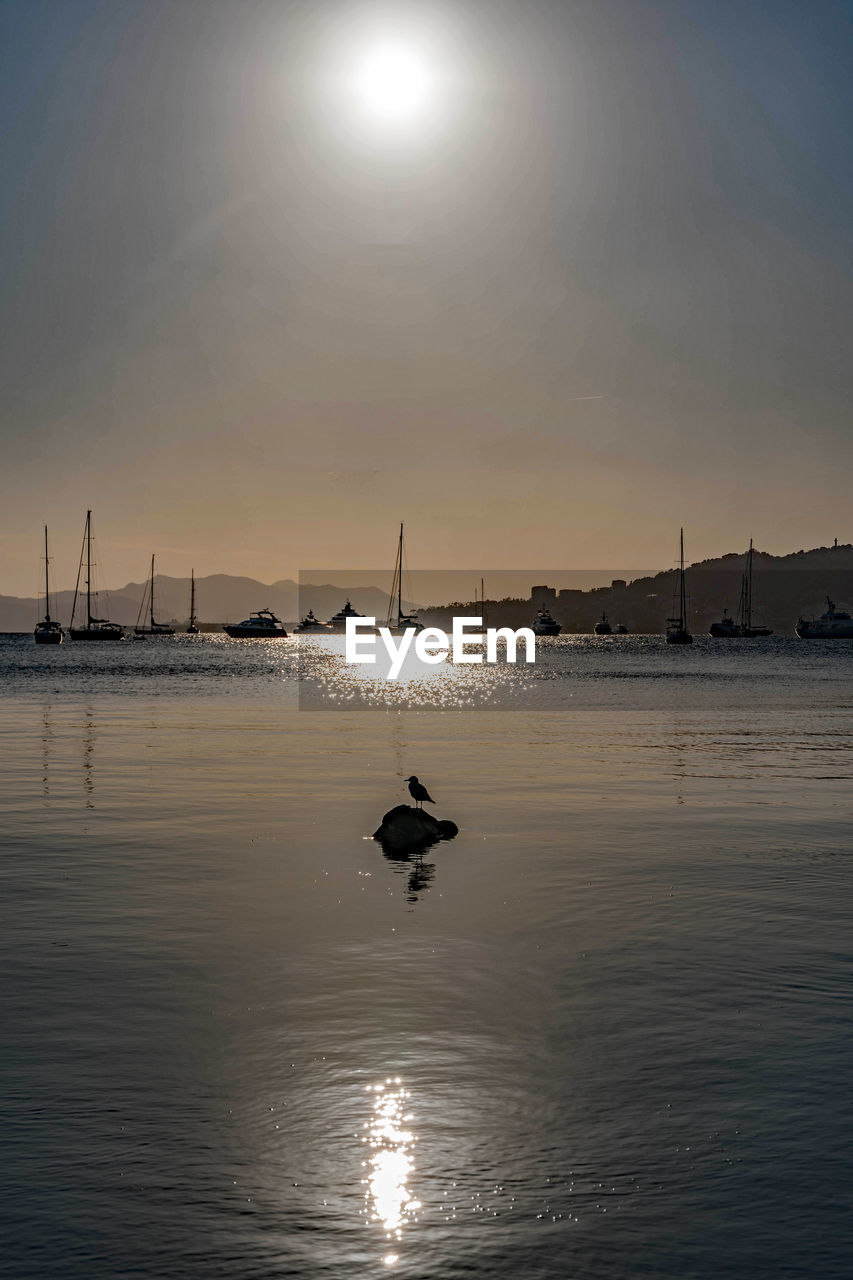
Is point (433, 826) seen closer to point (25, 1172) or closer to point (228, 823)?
point (228, 823)

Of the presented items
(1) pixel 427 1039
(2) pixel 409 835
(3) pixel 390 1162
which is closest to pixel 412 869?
(2) pixel 409 835

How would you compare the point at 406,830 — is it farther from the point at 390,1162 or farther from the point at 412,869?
the point at 390,1162

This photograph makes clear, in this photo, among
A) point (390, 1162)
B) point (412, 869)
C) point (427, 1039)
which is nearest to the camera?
point (390, 1162)

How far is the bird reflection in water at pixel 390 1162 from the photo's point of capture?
7871mm

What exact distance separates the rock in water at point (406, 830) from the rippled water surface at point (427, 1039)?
1.56ft

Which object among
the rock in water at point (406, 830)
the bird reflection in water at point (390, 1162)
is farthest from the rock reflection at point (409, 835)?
the bird reflection in water at point (390, 1162)

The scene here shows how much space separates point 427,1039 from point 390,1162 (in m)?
2.72

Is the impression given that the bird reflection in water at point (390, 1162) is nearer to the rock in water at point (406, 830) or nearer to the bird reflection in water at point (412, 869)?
the bird reflection in water at point (412, 869)

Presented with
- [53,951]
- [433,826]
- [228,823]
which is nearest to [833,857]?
[433,826]

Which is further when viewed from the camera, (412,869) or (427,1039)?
(412,869)

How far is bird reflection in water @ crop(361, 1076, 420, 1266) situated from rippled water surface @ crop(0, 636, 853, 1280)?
0.09 feet

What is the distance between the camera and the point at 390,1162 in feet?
28.4

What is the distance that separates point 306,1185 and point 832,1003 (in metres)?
A: 6.50

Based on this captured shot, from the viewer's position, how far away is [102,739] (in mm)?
44375
